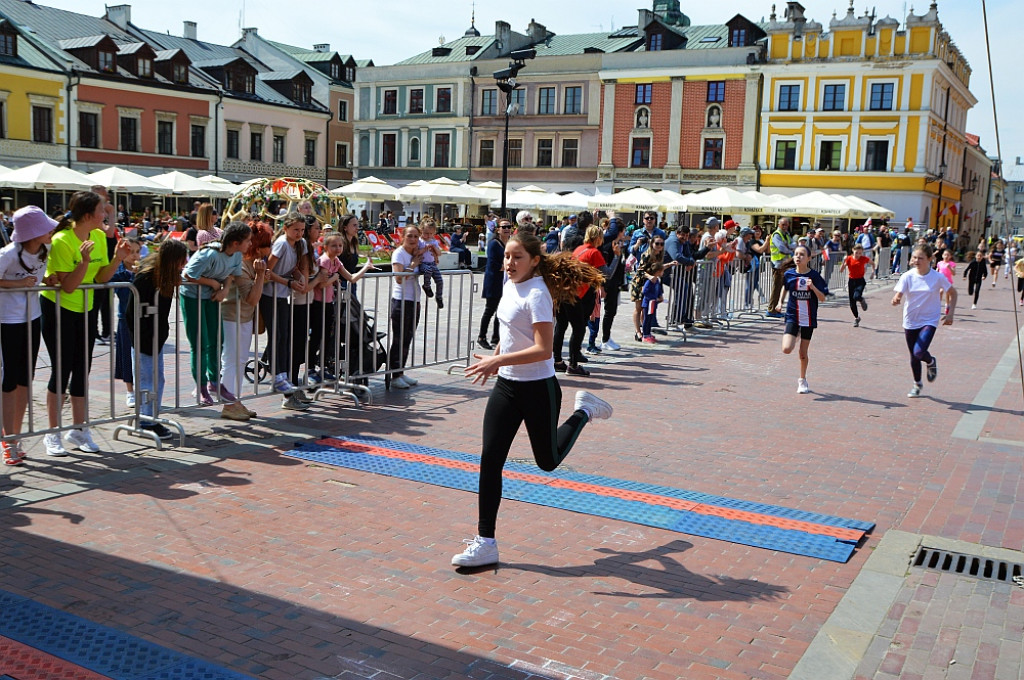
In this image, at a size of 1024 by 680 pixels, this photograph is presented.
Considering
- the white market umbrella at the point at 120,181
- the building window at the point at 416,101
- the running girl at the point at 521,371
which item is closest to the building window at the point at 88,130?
the white market umbrella at the point at 120,181

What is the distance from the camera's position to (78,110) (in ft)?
148

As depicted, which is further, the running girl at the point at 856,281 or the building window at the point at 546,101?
the building window at the point at 546,101

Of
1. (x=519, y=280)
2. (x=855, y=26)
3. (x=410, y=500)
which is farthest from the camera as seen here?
(x=855, y=26)

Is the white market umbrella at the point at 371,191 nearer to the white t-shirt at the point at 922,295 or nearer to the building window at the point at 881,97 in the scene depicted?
the white t-shirt at the point at 922,295

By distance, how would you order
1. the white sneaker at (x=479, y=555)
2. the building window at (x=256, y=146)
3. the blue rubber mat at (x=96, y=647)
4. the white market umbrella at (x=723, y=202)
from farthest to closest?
1. the building window at (x=256, y=146)
2. the white market umbrella at (x=723, y=202)
3. the white sneaker at (x=479, y=555)
4. the blue rubber mat at (x=96, y=647)

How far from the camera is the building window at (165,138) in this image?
4934 centimetres

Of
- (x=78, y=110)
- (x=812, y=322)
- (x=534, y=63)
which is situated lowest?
(x=812, y=322)

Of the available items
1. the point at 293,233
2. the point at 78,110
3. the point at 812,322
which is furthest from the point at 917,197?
the point at 293,233

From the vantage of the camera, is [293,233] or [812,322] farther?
[812,322]

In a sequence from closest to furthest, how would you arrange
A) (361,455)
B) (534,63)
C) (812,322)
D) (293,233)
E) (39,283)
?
(39,283)
(361,455)
(293,233)
(812,322)
(534,63)

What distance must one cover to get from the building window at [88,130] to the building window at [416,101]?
901 inches

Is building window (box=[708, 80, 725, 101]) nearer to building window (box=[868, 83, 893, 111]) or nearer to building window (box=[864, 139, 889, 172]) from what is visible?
building window (box=[868, 83, 893, 111])

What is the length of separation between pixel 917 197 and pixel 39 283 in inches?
2059

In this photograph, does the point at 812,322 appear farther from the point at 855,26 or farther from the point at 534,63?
the point at 534,63
